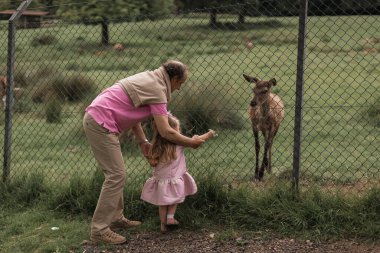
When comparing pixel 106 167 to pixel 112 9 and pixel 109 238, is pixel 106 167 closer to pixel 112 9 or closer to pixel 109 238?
pixel 109 238

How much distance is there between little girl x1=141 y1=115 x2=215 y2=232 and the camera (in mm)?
5703

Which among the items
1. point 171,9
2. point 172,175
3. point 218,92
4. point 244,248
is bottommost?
point 244,248

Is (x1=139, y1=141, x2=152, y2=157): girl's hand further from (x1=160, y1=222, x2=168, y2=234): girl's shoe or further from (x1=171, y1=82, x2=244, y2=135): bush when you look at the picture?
(x1=171, y1=82, x2=244, y2=135): bush

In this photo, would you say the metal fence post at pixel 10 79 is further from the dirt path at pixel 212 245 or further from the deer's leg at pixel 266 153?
the deer's leg at pixel 266 153

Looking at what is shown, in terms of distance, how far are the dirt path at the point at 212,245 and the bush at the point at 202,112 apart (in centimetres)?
390

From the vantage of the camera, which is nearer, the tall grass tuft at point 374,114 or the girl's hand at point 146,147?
the girl's hand at point 146,147

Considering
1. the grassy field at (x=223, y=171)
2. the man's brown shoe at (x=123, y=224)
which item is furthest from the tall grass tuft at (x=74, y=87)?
the man's brown shoe at (x=123, y=224)

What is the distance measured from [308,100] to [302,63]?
19.5ft

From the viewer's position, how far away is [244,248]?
548 cm

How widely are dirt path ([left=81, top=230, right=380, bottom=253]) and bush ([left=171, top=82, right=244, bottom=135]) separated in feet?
12.8

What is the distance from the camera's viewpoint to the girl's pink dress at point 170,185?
569 centimetres

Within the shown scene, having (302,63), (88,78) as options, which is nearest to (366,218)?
(302,63)

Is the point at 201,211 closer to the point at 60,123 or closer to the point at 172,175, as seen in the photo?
the point at 172,175

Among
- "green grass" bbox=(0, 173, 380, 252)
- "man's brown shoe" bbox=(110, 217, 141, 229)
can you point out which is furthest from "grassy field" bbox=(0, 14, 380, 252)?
"man's brown shoe" bbox=(110, 217, 141, 229)
